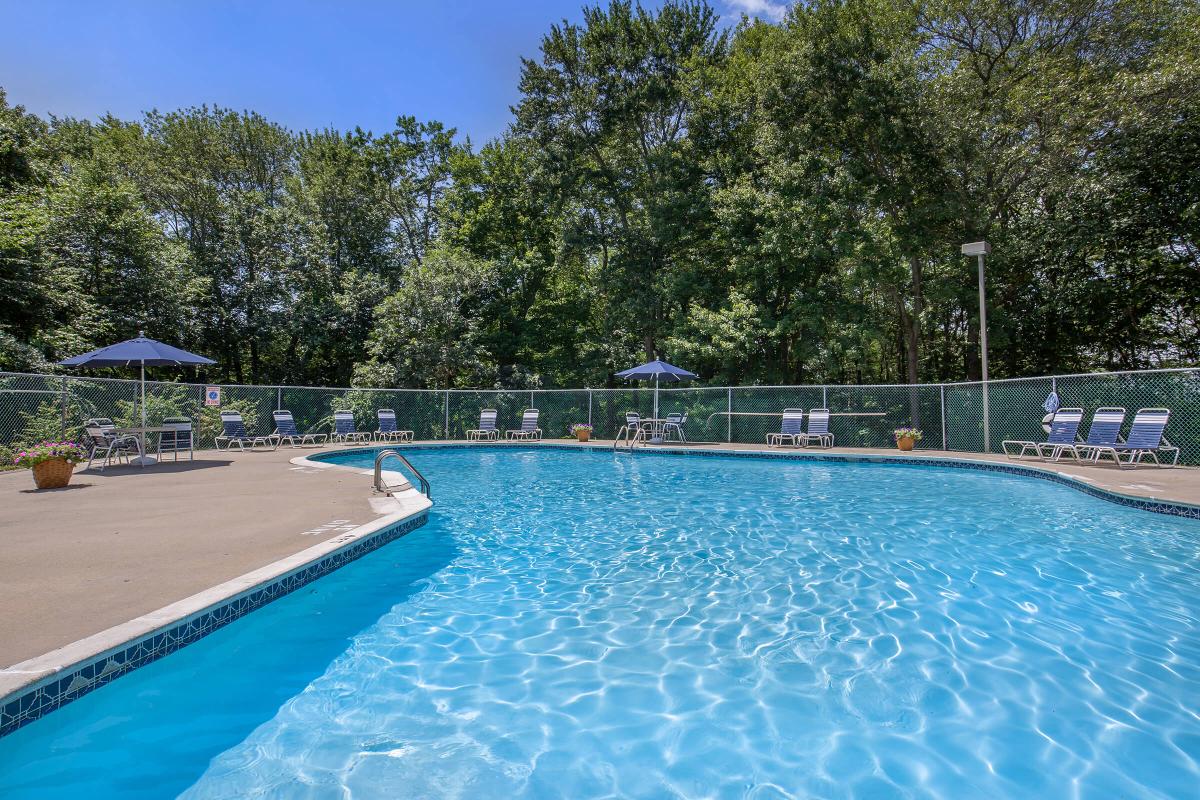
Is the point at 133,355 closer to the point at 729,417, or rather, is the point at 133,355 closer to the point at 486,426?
the point at 486,426

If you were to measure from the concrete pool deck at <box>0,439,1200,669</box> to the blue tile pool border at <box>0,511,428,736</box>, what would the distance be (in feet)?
0.61

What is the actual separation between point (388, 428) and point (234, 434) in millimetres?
3992

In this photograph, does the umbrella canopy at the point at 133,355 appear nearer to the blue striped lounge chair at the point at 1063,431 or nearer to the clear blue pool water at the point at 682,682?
the clear blue pool water at the point at 682,682

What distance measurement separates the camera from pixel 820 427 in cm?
1424

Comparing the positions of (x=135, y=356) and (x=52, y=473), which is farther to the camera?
(x=135, y=356)

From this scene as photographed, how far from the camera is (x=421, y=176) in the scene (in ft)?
80.3

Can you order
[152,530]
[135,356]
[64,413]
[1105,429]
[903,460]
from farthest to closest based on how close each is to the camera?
[903,460], [64,413], [1105,429], [135,356], [152,530]

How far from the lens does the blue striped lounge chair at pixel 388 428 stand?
53.3ft

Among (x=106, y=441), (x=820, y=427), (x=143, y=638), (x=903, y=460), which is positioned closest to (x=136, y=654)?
(x=143, y=638)

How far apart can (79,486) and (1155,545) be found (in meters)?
12.4

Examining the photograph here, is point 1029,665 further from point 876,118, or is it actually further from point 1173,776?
point 876,118

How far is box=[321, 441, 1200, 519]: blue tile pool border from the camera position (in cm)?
635

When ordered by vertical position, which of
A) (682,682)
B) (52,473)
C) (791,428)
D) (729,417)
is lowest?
(682,682)

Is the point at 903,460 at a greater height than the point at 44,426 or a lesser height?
lesser
